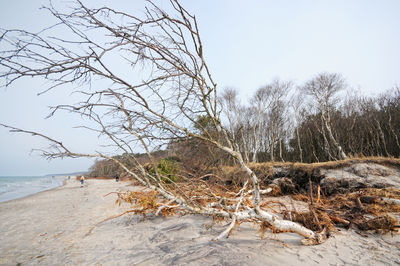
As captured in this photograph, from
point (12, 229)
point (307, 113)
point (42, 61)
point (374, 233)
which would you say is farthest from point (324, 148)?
point (12, 229)

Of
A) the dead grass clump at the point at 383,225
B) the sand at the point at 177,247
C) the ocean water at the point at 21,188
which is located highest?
the dead grass clump at the point at 383,225

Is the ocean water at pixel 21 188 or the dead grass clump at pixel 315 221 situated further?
the ocean water at pixel 21 188

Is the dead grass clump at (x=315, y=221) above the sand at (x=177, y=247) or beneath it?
above

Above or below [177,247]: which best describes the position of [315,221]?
above

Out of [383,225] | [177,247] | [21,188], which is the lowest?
[21,188]

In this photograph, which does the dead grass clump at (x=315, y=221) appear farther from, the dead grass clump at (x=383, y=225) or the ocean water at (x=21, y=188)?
the ocean water at (x=21, y=188)

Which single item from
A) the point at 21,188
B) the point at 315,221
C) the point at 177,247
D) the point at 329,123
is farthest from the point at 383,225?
the point at 21,188

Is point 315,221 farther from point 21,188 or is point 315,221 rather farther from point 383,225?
point 21,188

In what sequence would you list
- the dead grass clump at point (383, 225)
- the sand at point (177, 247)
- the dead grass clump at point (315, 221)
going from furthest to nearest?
the dead grass clump at point (315, 221), the dead grass clump at point (383, 225), the sand at point (177, 247)

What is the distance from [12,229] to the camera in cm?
539

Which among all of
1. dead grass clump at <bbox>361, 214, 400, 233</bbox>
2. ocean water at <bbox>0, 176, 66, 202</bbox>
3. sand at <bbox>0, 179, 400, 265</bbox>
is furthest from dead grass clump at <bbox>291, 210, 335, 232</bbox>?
ocean water at <bbox>0, 176, 66, 202</bbox>

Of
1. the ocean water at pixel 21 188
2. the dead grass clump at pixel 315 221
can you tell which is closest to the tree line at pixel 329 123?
the dead grass clump at pixel 315 221

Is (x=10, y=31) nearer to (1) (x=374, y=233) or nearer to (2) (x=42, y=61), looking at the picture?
(2) (x=42, y=61)

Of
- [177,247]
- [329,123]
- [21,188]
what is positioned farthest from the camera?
[21,188]
